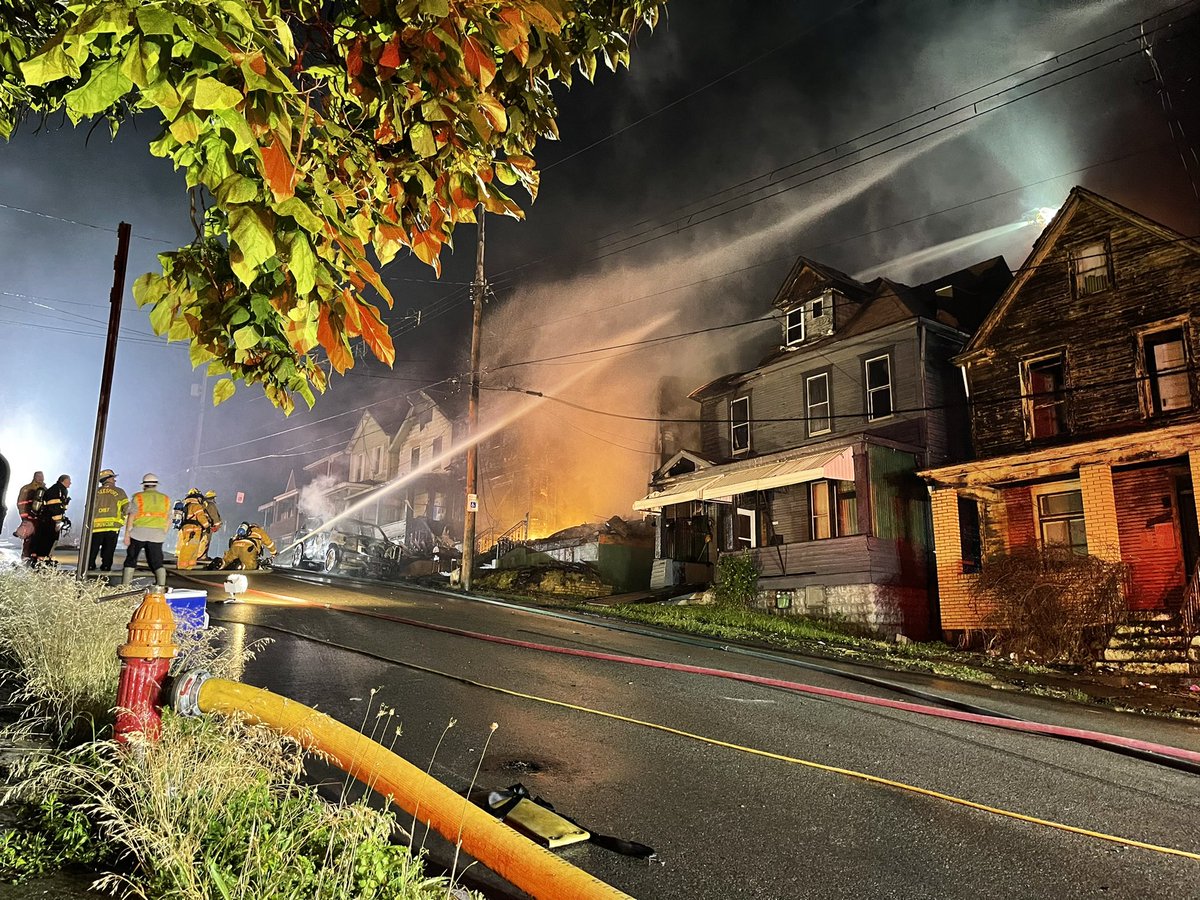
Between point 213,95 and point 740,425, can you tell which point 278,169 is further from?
point 740,425

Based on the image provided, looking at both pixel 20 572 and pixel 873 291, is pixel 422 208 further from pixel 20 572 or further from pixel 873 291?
pixel 873 291

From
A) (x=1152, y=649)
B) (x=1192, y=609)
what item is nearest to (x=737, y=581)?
(x=1152, y=649)

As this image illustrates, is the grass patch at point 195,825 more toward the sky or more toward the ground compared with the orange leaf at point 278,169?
more toward the ground

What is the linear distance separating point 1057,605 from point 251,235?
16220 millimetres

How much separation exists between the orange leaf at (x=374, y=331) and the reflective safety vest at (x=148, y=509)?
40.8 ft

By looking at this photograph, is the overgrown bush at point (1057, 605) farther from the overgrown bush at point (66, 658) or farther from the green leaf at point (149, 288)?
the green leaf at point (149, 288)

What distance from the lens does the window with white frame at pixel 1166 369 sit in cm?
1648

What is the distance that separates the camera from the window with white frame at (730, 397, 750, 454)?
Answer: 26641mm

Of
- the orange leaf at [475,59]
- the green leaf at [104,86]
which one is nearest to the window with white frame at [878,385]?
A: the orange leaf at [475,59]

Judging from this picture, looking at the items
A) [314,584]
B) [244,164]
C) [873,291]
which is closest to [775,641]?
[314,584]

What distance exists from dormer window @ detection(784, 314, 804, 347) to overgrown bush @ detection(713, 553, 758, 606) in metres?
7.87

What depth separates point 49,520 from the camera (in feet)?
43.8

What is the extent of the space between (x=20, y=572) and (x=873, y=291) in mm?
23086

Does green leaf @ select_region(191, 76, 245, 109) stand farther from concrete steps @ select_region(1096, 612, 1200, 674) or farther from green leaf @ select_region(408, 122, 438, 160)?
concrete steps @ select_region(1096, 612, 1200, 674)
